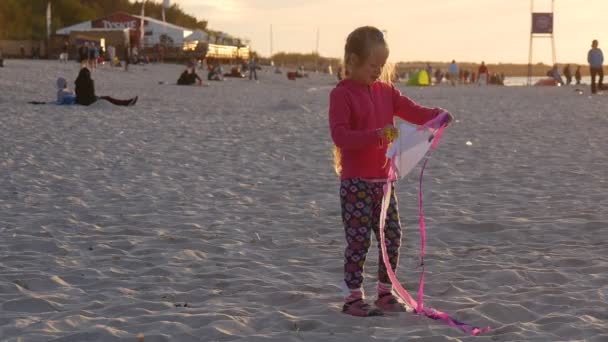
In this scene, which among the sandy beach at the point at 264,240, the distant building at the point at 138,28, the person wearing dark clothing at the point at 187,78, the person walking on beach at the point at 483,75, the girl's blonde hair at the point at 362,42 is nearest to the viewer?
the girl's blonde hair at the point at 362,42

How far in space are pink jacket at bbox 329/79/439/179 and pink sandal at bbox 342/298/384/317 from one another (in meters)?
0.70

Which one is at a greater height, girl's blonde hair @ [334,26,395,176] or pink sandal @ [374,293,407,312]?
girl's blonde hair @ [334,26,395,176]

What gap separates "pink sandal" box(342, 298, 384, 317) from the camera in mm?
4265

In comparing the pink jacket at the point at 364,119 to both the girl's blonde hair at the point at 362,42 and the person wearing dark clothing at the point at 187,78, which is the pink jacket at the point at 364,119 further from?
the person wearing dark clothing at the point at 187,78

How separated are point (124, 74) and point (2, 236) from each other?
33220mm

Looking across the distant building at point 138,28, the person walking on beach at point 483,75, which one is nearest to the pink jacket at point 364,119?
the person walking on beach at point 483,75

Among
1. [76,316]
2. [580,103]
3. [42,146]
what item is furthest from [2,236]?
[580,103]

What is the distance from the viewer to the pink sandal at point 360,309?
168 inches

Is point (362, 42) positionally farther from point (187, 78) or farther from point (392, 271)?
point (187, 78)

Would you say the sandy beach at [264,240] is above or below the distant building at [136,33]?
below

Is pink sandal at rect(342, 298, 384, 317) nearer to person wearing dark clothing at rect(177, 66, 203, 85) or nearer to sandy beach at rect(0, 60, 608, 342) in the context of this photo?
sandy beach at rect(0, 60, 608, 342)

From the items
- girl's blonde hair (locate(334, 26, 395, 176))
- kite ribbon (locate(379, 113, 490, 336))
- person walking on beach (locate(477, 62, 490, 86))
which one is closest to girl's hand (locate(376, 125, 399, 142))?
kite ribbon (locate(379, 113, 490, 336))

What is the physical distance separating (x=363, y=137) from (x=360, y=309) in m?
0.95

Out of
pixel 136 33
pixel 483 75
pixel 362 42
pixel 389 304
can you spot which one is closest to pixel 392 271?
pixel 389 304
